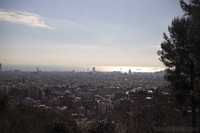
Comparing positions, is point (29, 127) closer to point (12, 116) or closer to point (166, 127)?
point (12, 116)

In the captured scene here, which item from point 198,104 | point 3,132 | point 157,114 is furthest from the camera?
point 3,132

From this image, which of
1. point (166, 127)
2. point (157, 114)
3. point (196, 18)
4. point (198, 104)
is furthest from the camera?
point (157, 114)

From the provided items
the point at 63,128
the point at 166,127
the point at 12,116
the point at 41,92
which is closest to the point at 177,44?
the point at 166,127

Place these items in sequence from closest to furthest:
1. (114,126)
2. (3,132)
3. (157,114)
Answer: (157,114)
(3,132)
(114,126)

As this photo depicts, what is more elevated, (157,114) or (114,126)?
(157,114)

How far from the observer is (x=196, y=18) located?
9141mm

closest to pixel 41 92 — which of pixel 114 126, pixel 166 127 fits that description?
pixel 114 126

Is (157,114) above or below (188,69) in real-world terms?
below

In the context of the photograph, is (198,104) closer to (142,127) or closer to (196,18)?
(142,127)

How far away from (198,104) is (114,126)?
5.87 meters

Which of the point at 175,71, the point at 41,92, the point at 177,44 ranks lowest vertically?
the point at 41,92

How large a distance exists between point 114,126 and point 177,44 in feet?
20.9

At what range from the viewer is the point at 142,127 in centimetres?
1455

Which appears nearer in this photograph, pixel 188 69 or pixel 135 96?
pixel 188 69
